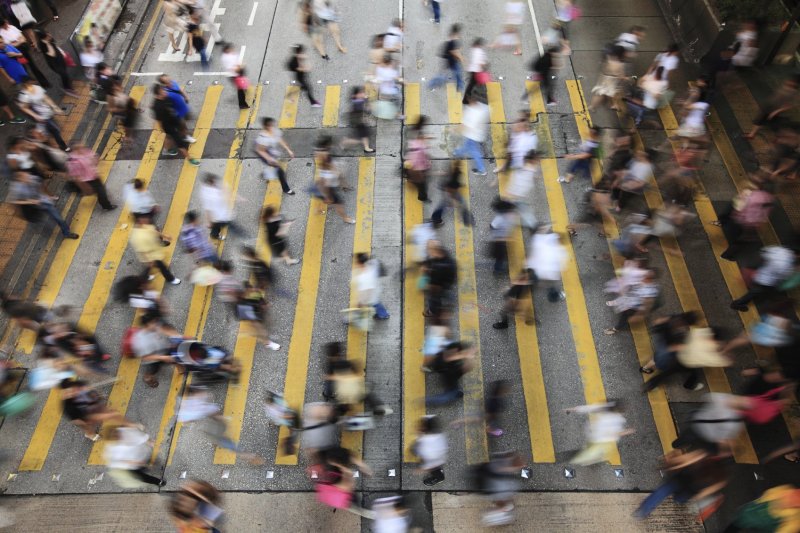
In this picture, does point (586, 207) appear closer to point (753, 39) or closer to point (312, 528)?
point (753, 39)

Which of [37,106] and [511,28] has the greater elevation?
[511,28]

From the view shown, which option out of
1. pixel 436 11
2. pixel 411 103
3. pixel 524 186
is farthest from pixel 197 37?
pixel 524 186

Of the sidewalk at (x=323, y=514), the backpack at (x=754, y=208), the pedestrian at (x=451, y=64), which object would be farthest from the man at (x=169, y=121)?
the backpack at (x=754, y=208)

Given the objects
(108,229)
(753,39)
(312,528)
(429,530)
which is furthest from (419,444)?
(753,39)

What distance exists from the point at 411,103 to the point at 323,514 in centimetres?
952

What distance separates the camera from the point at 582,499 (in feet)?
24.6

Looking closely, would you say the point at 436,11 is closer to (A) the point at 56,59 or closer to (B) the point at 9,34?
(A) the point at 56,59

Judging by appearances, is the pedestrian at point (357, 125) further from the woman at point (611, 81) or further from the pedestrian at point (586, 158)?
the woman at point (611, 81)

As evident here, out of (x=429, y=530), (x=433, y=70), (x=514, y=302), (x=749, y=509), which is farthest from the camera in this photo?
(x=433, y=70)

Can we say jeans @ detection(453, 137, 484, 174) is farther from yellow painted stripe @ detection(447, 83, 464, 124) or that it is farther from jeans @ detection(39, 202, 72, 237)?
jeans @ detection(39, 202, 72, 237)

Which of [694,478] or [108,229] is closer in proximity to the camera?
[694,478]

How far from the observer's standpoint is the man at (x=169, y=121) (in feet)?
37.0

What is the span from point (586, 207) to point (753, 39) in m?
5.86

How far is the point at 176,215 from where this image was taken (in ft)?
36.7
